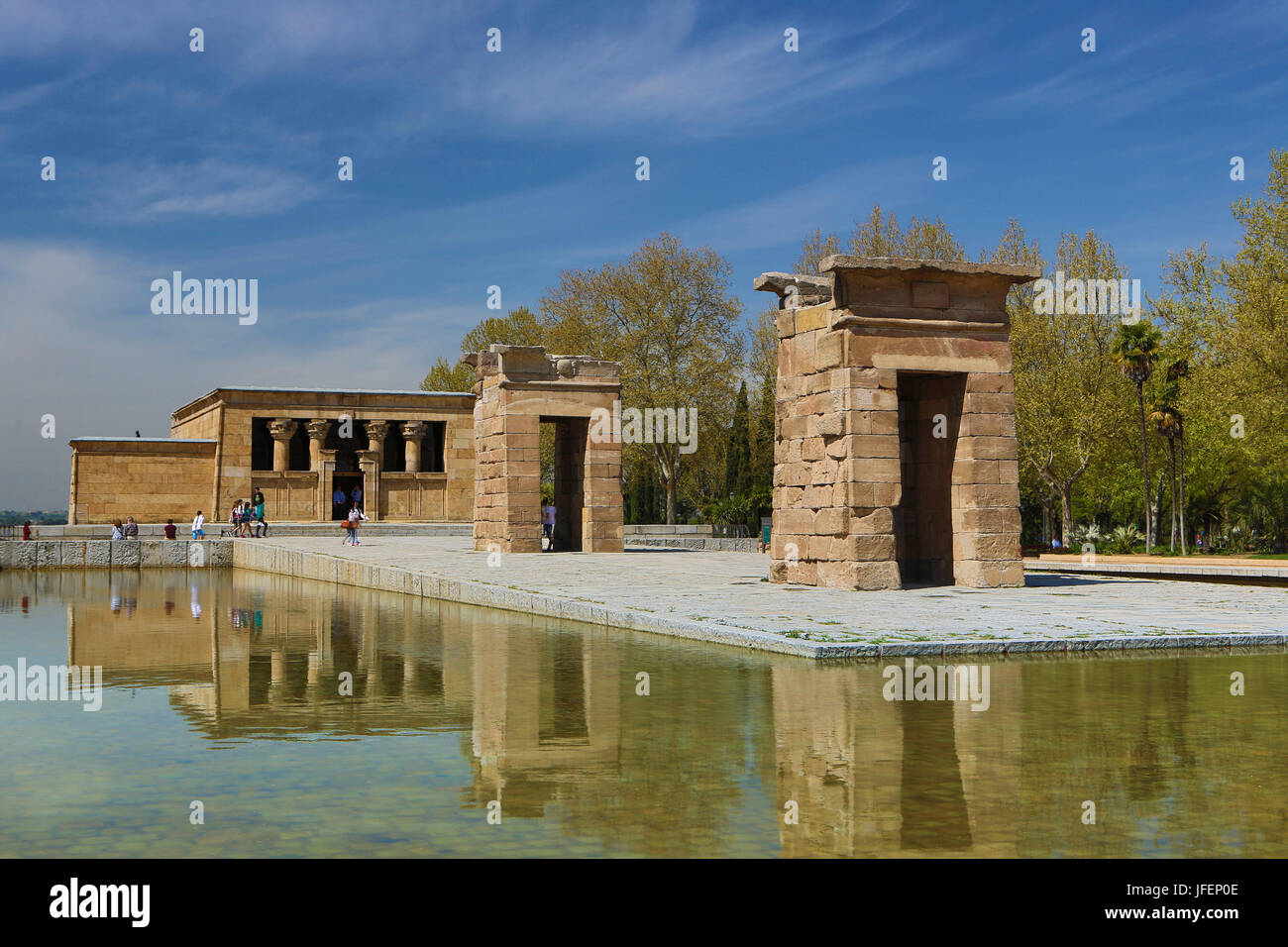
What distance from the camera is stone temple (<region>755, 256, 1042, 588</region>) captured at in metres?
15.8

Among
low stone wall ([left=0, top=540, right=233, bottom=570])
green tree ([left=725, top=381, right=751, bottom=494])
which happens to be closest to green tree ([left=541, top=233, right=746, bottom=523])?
green tree ([left=725, top=381, right=751, bottom=494])

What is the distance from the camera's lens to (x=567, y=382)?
1057 inches

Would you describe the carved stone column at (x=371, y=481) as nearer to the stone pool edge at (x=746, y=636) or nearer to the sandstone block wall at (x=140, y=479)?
the sandstone block wall at (x=140, y=479)

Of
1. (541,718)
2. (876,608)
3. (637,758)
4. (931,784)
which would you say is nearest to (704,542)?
(876,608)

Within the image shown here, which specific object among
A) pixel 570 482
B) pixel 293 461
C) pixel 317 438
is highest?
pixel 317 438

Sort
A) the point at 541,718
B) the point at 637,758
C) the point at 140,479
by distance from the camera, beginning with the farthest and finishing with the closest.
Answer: the point at 140,479 < the point at 541,718 < the point at 637,758

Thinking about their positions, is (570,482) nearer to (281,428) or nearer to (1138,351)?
(1138,351)

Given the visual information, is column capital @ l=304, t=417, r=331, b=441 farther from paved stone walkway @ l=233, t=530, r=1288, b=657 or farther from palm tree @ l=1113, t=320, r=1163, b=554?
palm tree @ l=1113, t=320, r=1163, b=554

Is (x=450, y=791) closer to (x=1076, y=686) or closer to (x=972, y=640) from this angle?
(x=1076, y=686)

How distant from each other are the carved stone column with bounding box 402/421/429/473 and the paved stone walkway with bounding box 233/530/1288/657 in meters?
28.1

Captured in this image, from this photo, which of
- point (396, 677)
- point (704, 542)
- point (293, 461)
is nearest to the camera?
point (396, 677)

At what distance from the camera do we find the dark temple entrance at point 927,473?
17125mm

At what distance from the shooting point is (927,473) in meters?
17.8

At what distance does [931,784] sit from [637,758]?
152 cm
